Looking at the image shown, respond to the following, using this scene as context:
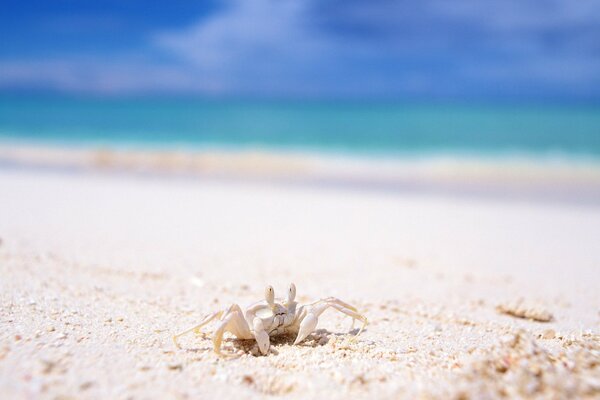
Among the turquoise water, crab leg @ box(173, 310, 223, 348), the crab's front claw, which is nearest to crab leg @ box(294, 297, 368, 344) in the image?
the crab's front claw

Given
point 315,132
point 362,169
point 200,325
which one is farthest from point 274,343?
point 315,132

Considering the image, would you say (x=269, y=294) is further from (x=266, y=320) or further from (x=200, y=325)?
(x=200, y=325)

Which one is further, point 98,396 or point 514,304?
point 514,304

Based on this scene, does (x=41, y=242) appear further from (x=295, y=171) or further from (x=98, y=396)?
(x=295, y=171)

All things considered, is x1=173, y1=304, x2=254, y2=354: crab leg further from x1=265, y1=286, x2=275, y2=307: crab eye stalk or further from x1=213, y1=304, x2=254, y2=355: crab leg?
x1=265, y1=286, x2=275, y2=307: crab eye stalk

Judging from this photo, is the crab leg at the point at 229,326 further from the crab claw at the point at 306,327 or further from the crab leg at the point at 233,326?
the crab claw at the point at 306,327

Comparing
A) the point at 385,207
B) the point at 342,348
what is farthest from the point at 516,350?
the point at 385,207
